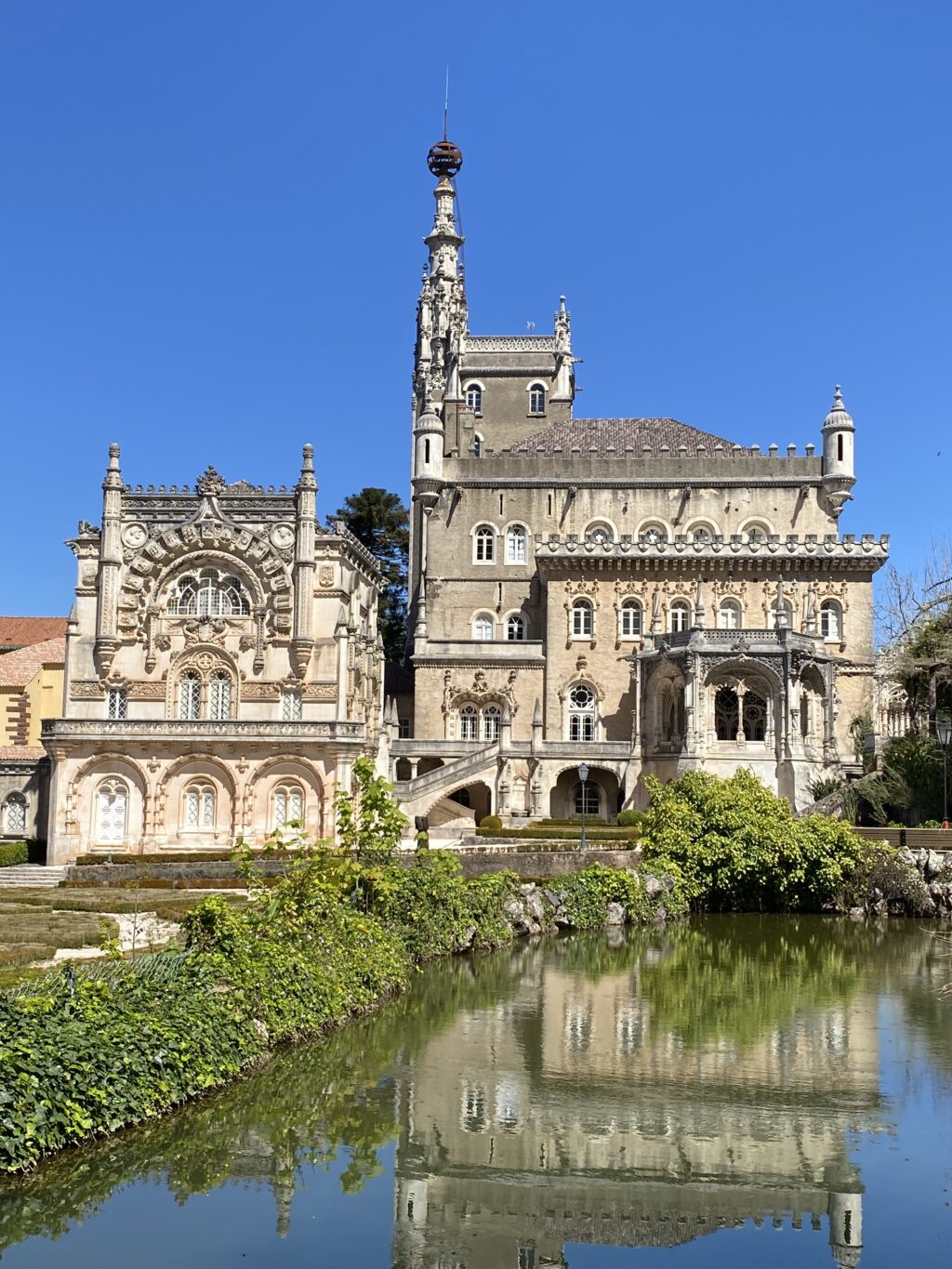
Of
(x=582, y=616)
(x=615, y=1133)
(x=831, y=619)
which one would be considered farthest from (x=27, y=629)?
(x=615, y=1133)

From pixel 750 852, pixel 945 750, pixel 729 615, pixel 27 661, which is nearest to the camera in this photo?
pixel 750 852

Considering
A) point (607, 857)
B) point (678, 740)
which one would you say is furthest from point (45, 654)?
point (607, 857)

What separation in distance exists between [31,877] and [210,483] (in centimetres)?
1557

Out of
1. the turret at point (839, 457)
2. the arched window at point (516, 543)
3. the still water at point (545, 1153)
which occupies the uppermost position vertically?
the turret at point (839, 457)

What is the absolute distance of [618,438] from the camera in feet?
203

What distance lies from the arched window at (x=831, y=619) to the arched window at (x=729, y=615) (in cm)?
329

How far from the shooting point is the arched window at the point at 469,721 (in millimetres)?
54781

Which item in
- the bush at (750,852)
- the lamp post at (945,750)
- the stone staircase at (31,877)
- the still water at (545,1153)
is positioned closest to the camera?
the still water at (545,1153)

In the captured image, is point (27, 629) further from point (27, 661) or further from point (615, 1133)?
point (615, 1133)

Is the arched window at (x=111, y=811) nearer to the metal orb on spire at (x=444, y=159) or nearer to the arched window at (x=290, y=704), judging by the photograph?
the arched window at (x=290, y=704)

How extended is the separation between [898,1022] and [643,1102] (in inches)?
279

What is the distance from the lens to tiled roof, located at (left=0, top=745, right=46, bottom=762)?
5089 cm

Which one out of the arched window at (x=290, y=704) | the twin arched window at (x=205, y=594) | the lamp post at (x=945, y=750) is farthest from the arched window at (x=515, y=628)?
the lamp post at (x=945, y=750)

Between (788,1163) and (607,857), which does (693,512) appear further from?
(788,1163)
